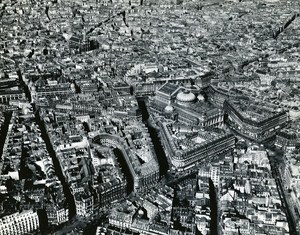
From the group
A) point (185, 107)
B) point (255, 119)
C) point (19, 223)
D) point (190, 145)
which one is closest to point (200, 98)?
point (185, 107)

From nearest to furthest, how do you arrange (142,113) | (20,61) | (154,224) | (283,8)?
(154,224) < (142,113) < (20,61) < (283,8)

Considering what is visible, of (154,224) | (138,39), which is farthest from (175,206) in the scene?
(138,39)

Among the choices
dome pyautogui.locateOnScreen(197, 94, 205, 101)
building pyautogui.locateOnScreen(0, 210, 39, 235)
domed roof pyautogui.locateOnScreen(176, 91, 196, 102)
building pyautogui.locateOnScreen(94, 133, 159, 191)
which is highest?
domed roof pyautogui.locateOnScreen(176, 91, 196, 102)

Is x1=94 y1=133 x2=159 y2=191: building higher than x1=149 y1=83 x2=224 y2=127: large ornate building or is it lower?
lower

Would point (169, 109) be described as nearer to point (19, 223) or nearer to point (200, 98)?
point (200, 98)

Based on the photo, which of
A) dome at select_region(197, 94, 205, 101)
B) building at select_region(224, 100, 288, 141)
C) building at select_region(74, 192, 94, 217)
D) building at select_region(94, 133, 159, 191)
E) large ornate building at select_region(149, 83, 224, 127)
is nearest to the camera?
building at select_region(74, 192, 94, 217)

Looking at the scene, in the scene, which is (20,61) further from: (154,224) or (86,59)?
(154,224)

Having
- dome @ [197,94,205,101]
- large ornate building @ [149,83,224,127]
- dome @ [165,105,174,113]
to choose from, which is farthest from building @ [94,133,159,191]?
dome @ [197,94,205,101]

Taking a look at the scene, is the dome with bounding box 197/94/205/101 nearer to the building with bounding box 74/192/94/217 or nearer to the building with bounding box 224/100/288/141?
the building with bounding box 224/100/288/141

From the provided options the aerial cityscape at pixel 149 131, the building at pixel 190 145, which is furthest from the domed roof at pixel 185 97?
the building at pixel 190 145
